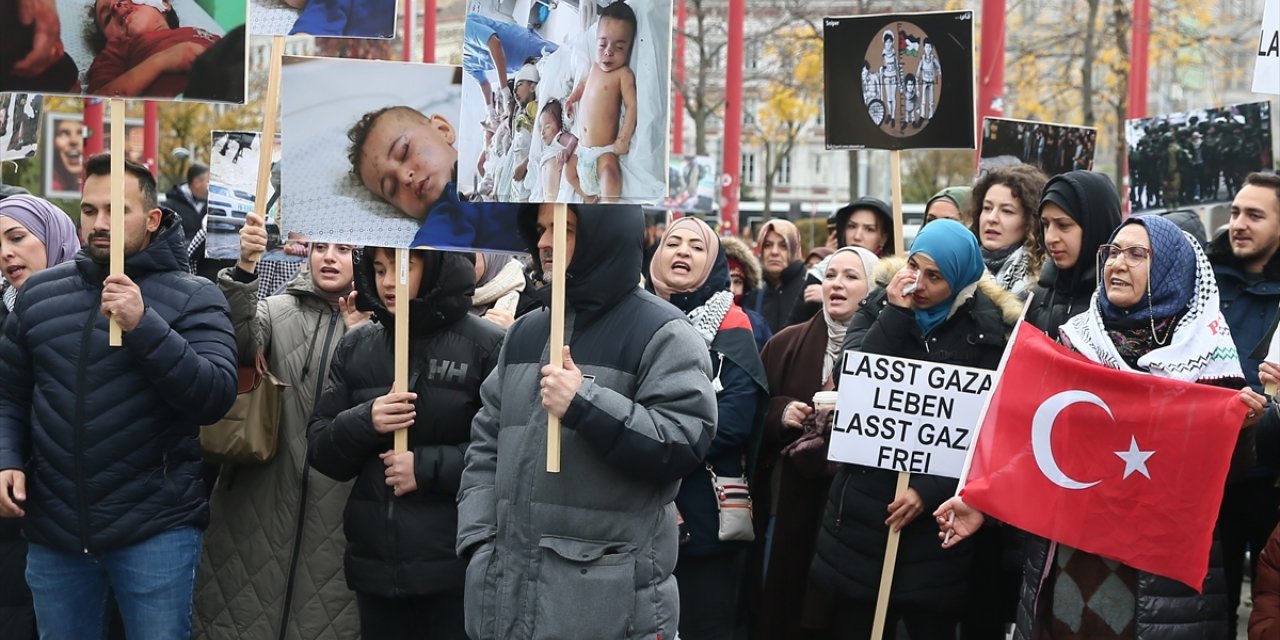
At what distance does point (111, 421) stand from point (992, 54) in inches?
453

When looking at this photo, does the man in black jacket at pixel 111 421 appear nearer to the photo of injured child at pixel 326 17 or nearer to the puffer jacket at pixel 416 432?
the puffer jacket at pixel 416 432

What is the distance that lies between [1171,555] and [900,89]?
249 cm

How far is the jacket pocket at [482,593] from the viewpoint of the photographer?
4289 mm

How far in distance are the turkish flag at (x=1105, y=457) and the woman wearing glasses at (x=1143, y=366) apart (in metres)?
0.09

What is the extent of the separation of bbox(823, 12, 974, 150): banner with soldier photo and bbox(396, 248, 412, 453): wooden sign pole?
6.73ft

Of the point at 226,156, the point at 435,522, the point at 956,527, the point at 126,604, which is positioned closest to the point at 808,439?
the point at 956,527

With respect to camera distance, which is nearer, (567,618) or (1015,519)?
(567,618)

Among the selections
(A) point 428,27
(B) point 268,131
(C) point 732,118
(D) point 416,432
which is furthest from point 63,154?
(D) point 416,432

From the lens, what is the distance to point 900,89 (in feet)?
20.5

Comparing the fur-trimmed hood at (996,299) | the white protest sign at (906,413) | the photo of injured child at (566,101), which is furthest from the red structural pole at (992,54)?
the photo of injured child at (566,101)

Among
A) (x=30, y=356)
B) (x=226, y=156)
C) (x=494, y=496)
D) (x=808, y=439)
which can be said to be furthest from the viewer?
(x=226, y=156)

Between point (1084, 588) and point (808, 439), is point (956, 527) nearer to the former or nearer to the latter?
point (1084, 588)

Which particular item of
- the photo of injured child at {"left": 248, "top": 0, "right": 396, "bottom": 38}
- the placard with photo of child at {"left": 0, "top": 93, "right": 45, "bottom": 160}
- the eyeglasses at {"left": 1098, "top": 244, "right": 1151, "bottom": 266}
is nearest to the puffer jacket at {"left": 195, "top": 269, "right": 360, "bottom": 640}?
the photo of injured child at {"left": 248, "top": 0, "right": 396, "bottom": 38}

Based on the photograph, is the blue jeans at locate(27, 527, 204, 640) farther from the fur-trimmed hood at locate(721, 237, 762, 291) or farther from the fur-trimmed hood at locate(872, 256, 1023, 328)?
the fur-trimmed hood at locate(721, 237, 762, 291)
